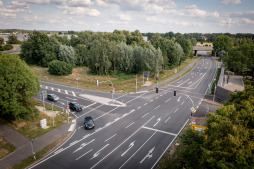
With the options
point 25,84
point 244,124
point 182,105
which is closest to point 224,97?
point 182,105

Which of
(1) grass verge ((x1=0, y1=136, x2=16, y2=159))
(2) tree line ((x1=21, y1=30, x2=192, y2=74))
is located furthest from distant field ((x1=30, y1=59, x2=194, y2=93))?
(1) grass verge ((x1=0, y1=136, x2=16, y2=159))

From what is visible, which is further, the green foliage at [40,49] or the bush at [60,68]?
the green foliage at [40,49]

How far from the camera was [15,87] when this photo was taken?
2645 cm

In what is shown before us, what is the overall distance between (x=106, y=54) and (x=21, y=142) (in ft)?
142

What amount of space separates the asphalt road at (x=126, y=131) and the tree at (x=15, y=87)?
961 centimetres

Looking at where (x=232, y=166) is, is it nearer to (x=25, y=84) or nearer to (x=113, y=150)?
(x=113, y=150)

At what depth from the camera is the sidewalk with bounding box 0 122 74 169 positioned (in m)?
21.2

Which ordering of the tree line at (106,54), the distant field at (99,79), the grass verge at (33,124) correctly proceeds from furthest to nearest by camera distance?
the tree line at (106,54), the distant field at (99,79), the grass verge at (33,124)

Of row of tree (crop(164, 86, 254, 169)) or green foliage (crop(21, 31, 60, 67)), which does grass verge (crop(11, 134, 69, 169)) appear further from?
green foliage (crop(21, 31, 60, 67))

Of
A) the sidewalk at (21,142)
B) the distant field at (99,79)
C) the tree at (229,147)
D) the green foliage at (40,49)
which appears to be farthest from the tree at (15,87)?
the green foliage at (40,49)

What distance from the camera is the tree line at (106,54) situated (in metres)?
61.2

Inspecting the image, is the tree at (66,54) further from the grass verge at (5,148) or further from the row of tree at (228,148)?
the row of tree at (228,148)

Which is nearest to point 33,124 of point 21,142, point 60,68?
point 21,142

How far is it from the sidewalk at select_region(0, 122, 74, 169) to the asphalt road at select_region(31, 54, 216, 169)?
88.3 inches
